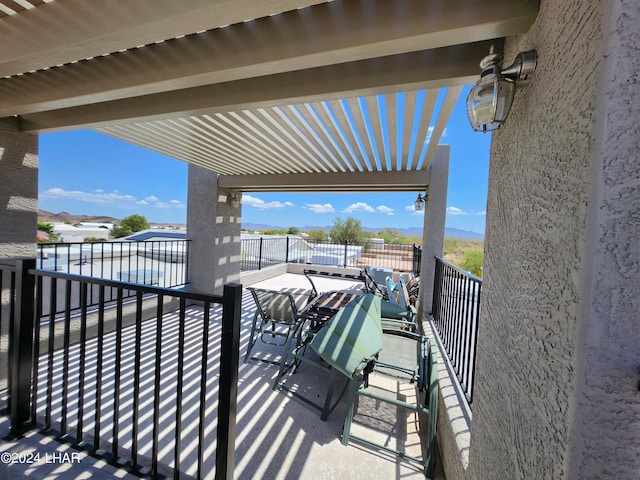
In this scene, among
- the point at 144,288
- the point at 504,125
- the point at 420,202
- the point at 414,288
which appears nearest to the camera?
the point at 504,125

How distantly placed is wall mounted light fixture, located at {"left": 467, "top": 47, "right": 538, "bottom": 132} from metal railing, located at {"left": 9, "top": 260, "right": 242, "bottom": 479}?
146 cm

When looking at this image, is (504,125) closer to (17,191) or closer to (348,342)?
(348,342)

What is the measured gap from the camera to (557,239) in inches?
33.4

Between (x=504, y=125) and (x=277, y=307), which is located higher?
(x=504, y=125)

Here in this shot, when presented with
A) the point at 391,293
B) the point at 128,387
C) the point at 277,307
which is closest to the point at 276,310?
the point at 277,307

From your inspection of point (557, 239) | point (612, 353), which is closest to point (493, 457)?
point (612, 353)

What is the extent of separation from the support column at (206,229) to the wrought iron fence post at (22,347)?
12.0ft

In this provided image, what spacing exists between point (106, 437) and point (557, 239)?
125 inches

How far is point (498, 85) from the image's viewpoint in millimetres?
1164

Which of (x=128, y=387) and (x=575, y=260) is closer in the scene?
(x=575, y=260)

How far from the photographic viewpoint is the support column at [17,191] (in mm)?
2811

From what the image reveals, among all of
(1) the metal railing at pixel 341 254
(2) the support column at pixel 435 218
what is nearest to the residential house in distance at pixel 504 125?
(2) the support column at pixel 435 218

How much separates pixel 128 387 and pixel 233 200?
405cm

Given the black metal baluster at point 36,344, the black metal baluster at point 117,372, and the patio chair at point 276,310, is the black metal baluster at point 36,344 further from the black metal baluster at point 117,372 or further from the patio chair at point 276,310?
the patio chair at point 276,310
